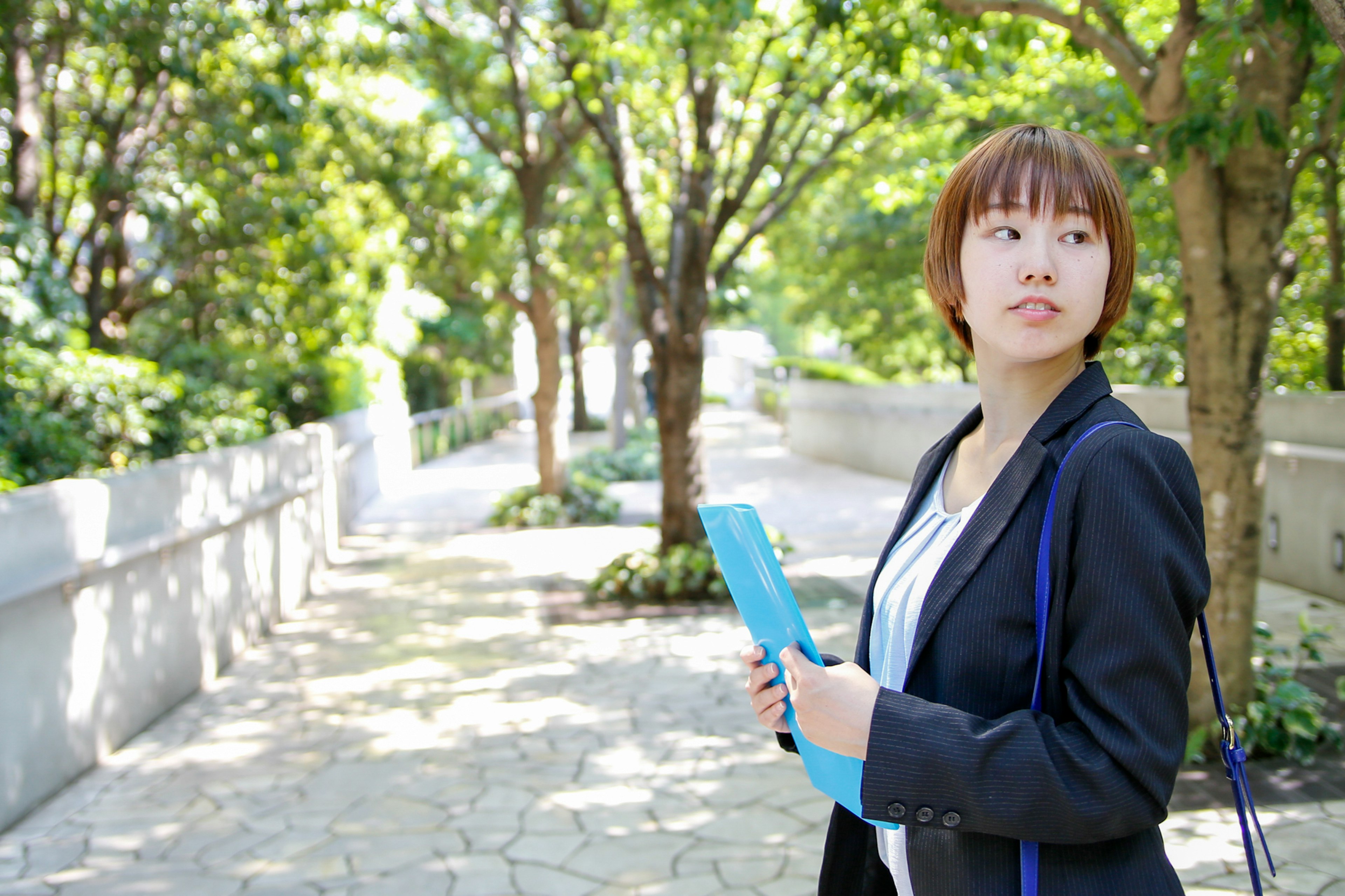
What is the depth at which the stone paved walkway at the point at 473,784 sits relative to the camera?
4.12 meters

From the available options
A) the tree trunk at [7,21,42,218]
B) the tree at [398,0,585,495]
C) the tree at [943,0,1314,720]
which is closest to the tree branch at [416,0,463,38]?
the tree at [398,0,585,495]

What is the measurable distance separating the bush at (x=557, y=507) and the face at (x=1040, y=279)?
12.2 meters

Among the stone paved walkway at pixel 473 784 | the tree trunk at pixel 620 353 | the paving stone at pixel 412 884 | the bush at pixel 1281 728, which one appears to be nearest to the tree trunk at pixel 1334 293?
the stone paved walkway at pixel 473 784

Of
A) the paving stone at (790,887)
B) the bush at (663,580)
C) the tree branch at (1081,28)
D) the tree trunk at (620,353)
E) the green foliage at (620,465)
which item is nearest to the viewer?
the paving stone at (790,887)

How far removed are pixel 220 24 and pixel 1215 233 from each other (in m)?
6.94

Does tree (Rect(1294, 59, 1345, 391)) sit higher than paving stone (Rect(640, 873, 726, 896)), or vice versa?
tree (Rect(1294, 59, 1345, 391))

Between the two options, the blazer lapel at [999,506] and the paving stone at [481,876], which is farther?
the paving stone at [481,876]

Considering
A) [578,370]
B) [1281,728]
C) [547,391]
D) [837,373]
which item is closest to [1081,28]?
[1281,728]

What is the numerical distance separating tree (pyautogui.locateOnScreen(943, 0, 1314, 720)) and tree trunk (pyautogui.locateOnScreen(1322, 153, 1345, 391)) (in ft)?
13.2

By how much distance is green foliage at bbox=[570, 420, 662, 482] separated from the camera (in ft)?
59.4

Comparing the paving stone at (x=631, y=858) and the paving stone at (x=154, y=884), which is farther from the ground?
the paving stone at (x=154, y=884)

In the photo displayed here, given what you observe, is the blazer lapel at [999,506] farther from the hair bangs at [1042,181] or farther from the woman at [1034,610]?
the hair bangs at [1042,181]

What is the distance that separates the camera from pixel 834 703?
1.38 meters

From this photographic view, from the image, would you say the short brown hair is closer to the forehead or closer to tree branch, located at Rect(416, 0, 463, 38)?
the forehead
